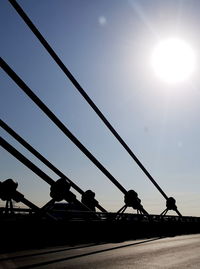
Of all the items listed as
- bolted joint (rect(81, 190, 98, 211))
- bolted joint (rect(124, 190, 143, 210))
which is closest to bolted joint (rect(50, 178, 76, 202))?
bolted joint (rect(81, 190, 98, 211))

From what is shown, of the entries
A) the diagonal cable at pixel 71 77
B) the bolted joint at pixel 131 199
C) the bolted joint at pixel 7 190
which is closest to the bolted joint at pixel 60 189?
the bolted joint at pixel 7 190

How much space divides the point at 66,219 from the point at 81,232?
136 centimetres

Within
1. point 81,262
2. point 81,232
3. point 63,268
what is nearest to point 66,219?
point 81,232

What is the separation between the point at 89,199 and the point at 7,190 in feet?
34.0

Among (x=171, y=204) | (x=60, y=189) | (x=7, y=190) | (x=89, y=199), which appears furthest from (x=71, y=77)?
(x=171, y=204)

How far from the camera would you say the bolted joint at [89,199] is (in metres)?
28.9

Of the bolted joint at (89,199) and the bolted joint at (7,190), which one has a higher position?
the bolted joint at (89,199)

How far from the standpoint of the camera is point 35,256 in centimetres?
1057

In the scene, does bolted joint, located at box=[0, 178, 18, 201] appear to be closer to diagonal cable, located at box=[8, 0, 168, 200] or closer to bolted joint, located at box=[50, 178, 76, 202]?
bolted joint, located at box=[50, 178, 76, 202]

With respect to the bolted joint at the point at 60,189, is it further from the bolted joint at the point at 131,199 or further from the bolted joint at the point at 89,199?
the bolted joint at the point at 131,199

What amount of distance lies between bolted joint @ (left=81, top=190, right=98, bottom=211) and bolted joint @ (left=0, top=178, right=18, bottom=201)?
9754 millimetres

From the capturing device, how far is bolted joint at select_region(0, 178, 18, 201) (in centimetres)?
2023

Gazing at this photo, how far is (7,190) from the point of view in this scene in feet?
66.5

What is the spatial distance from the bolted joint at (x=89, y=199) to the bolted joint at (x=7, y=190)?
975cm
